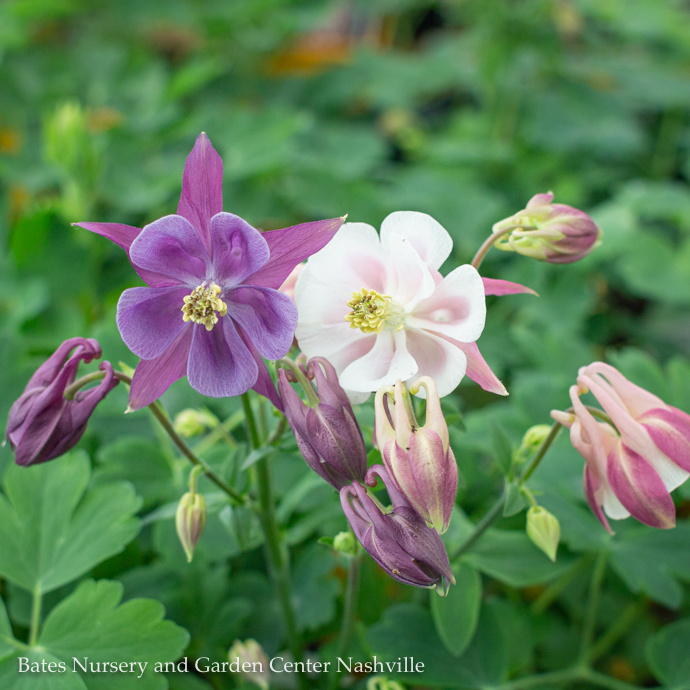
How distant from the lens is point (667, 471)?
2.58ft

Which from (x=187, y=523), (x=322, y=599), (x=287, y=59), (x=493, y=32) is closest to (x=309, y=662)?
(x=322, y=599)

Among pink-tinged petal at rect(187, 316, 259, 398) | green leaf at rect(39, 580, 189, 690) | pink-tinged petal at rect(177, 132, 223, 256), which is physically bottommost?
green leaf at rect(39, 580, 189, 690)

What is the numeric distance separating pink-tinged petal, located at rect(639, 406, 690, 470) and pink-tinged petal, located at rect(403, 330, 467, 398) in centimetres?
24

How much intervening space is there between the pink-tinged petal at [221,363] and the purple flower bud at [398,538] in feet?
0.55

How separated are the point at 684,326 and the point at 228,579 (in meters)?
1.71

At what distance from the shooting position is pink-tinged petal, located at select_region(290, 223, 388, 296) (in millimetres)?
800

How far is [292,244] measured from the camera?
77 cm

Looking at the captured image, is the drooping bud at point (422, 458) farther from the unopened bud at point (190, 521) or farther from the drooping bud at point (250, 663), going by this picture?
the drooping bud at point (250, 663)

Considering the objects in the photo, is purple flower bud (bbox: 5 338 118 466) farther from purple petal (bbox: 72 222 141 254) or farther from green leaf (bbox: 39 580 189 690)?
green leaf (bbox: 39 580 189 690)

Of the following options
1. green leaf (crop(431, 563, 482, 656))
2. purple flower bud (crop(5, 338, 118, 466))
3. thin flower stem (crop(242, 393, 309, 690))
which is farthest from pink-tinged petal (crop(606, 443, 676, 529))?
purple flower bud (crop(5, 338, 118, 466))

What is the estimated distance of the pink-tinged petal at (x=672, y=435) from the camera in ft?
2.54

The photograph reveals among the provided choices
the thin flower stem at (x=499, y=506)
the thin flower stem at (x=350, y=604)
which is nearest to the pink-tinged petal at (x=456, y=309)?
the thin flower stem at (x=499, y=506)

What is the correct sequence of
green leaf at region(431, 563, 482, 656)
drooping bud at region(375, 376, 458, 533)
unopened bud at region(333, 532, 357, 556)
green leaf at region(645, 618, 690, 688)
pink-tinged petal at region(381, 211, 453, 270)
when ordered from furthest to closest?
green leaf at region(645, 618, 690, 688) < green leaf at region(431, 563, 482, 656) < unopened bud at region(333, 532, 357, 556) < pink-tinged petal at region(381, 211, 453, 270) < drooping bud at region(375, 376, 458, 533)

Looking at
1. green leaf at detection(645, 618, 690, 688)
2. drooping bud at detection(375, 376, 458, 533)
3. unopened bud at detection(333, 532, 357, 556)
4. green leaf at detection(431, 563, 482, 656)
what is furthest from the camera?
green leaf at detection(645, 618, 690, 688)
